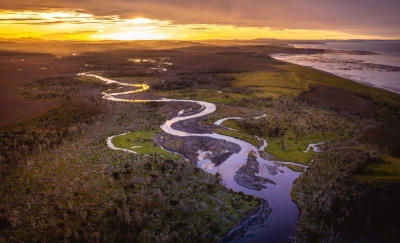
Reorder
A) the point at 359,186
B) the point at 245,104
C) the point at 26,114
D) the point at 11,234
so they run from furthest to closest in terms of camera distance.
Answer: the point at 245,104, the point at 26,114, the point at 359,186, the point at 11,234

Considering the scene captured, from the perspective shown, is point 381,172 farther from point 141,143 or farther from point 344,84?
point 344,84

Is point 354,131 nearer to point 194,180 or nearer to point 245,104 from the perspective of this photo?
point 245,104

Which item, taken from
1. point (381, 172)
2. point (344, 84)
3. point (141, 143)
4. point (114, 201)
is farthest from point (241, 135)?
point (344, 84)

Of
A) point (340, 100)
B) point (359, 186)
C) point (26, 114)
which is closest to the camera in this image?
point (359, 186)

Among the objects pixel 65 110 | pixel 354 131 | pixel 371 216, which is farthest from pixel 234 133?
pixel 65 110

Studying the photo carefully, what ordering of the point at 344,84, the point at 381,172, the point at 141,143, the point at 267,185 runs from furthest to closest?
1. the point at 344,84
2. the point at 141,143
3. the point at 267,185
4. the point at 381,172

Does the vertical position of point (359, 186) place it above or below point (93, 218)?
above

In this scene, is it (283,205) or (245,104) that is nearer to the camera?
(283,205)
